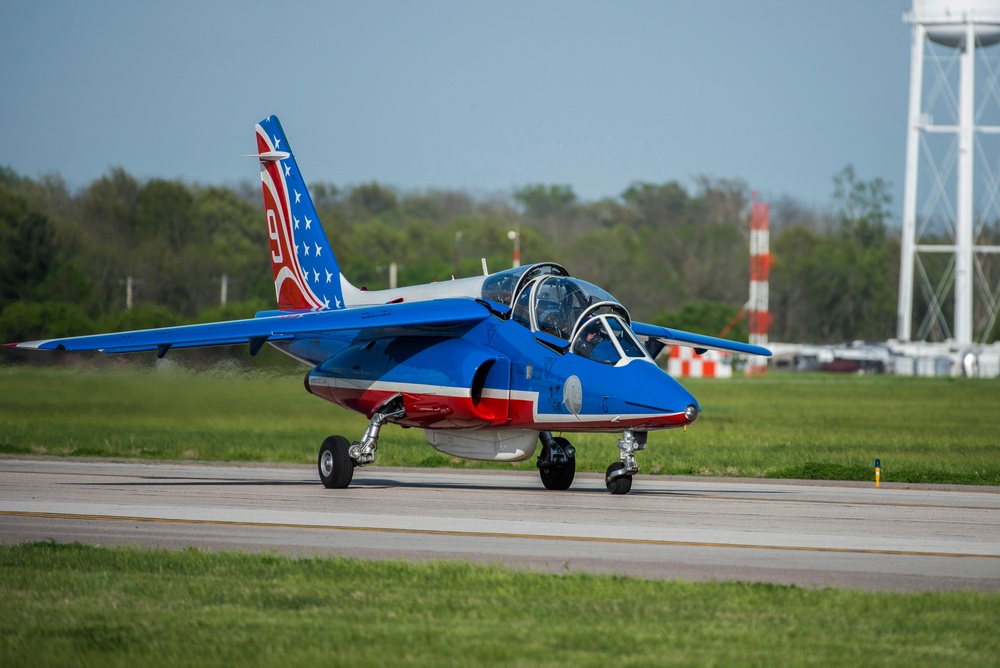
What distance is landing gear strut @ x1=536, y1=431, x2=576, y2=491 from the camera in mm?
18281

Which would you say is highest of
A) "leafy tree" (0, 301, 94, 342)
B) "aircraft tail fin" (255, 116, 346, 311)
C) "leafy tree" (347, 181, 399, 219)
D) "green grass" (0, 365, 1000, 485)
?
"leafy tree" (347, 181, 399, 219)

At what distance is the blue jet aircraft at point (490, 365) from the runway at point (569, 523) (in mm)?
738

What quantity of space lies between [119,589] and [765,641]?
15.5ft

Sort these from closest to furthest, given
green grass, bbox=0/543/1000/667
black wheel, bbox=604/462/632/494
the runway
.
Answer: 1. green grass, bbox=0/543/1000/667
2. the runway
3. black wheel, bbox=604/462/632/494

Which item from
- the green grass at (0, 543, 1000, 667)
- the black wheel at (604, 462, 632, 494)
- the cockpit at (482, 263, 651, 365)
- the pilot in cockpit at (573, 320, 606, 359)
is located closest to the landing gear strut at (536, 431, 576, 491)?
the black wheel at (604, 462, 632, 494)

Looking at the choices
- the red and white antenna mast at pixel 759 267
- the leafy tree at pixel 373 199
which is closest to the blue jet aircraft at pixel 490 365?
the red and white antenna mast at pixel 759 267

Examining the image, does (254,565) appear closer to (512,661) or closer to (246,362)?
(512,661)

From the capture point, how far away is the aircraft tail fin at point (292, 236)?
22156 mm

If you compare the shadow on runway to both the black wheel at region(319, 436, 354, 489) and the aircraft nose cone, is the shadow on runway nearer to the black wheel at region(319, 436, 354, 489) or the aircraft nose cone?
the black wheel at region(319, 436, 354, 489)

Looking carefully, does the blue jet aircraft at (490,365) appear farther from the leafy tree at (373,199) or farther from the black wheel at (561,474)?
the leafy tree at (373,199)

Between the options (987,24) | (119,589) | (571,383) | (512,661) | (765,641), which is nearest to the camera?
(512,661)

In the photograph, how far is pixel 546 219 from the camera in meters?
108

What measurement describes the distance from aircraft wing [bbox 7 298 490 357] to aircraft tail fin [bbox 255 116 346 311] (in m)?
3.99

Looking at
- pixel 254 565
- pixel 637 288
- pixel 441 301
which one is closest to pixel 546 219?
pixel 637 288
